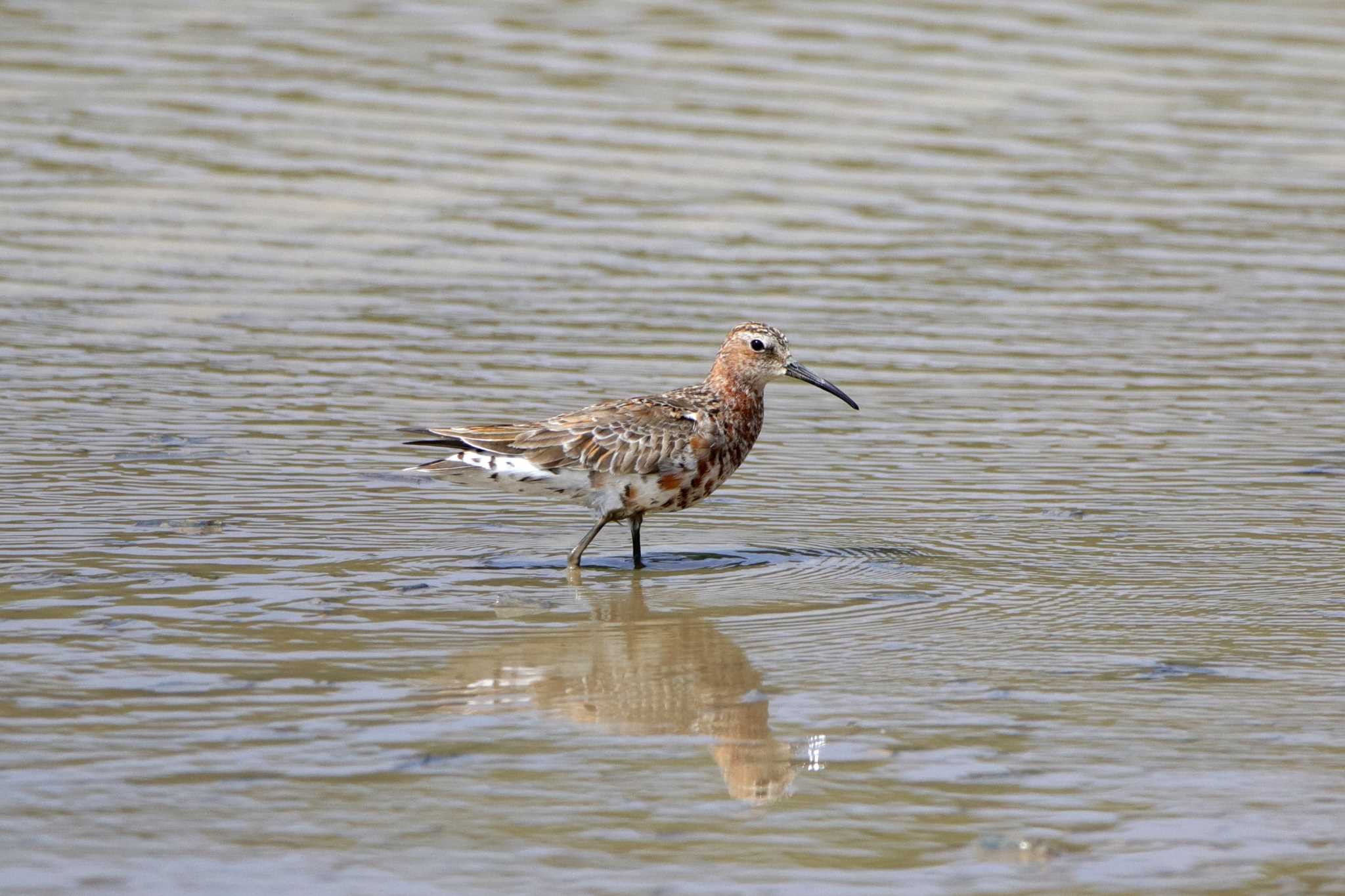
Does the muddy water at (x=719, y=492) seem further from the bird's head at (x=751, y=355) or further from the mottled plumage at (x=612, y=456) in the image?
the bird's head at (x=751, y=355)

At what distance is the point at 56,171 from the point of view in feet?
52.8

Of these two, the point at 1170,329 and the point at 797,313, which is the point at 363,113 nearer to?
the point at 797,313

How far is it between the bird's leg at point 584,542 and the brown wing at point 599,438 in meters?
0.23

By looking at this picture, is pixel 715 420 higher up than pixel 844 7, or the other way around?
pixel 844 7

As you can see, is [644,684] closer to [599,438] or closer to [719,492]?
[599,438]

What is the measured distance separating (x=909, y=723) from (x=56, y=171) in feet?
36.0

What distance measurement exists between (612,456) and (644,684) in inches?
82.0

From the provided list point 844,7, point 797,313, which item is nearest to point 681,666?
point 797,313

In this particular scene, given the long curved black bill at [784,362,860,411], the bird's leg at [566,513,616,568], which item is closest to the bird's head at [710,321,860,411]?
the long curved black bill at [784,362,860,411]

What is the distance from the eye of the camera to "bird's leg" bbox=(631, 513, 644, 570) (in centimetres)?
940

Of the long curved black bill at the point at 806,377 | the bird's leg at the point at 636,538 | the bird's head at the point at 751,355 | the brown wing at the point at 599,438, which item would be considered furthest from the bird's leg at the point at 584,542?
the long curved black bill at the point at 806,377

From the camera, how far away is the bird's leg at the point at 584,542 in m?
9.40

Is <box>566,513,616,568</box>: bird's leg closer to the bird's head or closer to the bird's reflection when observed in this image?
the bird's reflection

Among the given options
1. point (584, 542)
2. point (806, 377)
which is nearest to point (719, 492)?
point (806, 377)
